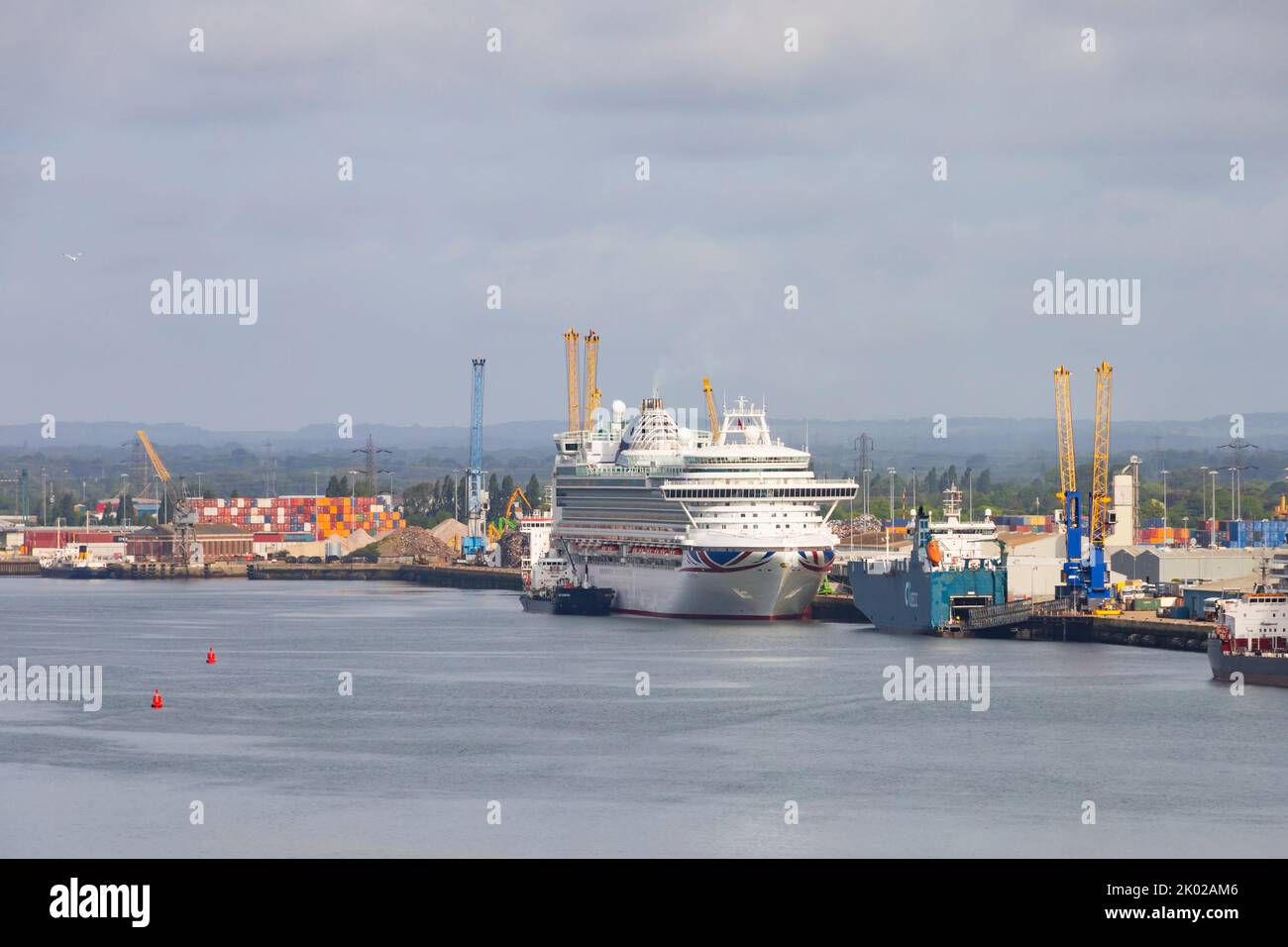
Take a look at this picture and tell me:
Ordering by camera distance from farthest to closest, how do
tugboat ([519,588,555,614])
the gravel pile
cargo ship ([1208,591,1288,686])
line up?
1. the gravel pile
2. tugboat ([519,588,555,614])
3. cargo ship ([1208,591,1288,686])

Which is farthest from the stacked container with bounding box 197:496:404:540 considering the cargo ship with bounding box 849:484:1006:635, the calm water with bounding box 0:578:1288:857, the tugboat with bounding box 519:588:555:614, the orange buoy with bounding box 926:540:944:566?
the calm water with bounding box 0:578:1288:857

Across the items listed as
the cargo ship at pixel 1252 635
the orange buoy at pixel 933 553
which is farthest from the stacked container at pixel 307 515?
the cargo ship at pixel 1252 635

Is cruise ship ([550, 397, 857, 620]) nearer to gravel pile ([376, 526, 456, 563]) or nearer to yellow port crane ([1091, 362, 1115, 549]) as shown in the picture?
yellow port crane ([1091, 362, 1115, 549])

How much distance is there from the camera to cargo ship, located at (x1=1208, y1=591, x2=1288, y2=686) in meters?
46.8

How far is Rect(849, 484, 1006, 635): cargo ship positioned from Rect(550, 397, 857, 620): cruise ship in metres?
2.84

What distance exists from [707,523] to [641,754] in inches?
1259

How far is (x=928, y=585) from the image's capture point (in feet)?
204

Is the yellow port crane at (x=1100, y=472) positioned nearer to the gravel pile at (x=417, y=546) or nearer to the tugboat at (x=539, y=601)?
the tugboat at (x=539, y=601)

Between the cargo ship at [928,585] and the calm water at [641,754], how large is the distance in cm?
258

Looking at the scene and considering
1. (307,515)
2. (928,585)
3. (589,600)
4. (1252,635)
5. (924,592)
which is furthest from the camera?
(307,515)

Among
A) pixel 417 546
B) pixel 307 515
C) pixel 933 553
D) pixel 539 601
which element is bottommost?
pixel 539 601

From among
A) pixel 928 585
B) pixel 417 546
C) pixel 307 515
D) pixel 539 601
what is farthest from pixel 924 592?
pixel 307 515

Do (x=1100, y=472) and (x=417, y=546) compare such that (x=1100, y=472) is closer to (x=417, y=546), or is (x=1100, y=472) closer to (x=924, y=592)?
(x=924, y=592)
